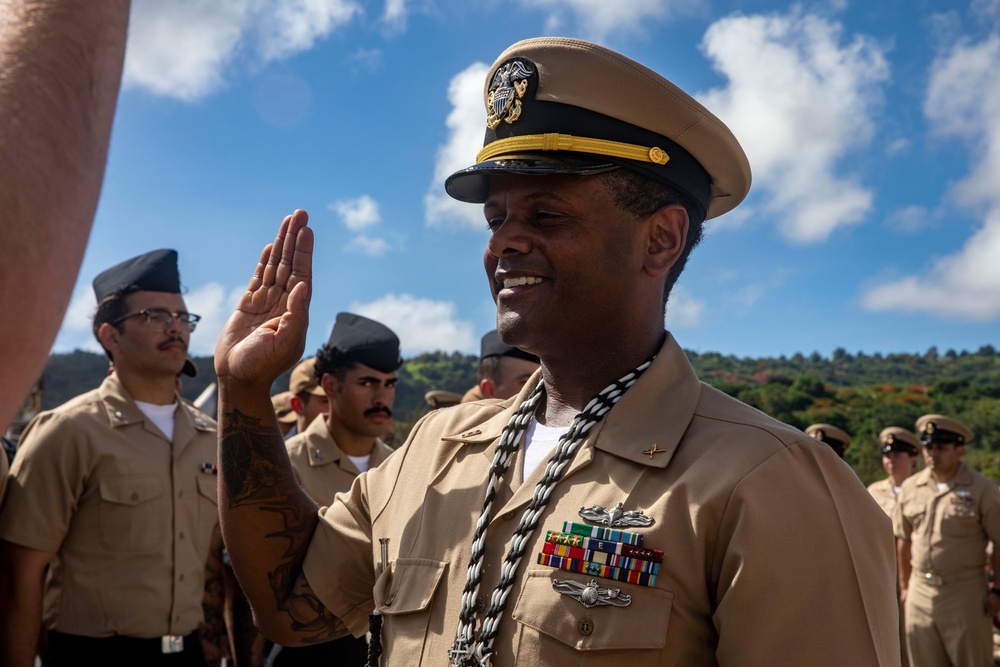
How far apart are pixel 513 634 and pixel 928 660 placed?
9.71 m

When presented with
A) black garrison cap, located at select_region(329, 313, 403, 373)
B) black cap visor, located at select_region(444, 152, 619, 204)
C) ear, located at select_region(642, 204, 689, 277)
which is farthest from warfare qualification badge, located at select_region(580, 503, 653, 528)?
black garrison cap, located at select_region(329, 313, 403, 373)

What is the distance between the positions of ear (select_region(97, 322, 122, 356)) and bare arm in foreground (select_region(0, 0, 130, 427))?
4.51 meters

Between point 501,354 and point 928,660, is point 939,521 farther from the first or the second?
point 501,354

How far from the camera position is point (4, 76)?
82 centimetres

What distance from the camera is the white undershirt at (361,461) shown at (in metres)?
5.84

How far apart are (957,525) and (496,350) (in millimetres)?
5938

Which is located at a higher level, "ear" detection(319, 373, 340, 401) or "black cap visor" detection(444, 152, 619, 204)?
"ear" detection(319, 373, 340, 401)

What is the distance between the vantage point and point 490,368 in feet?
22.8

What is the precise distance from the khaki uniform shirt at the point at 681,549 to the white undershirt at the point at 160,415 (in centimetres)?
313

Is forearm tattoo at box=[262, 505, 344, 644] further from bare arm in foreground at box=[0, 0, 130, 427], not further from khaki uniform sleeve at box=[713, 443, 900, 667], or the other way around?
bare arm in foreground at box=[0, 0, 130, 427]

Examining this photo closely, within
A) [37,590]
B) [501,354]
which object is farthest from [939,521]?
[37,590]

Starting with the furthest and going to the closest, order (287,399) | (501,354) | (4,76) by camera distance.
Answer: (287,399) < (501,354) < (4,76)

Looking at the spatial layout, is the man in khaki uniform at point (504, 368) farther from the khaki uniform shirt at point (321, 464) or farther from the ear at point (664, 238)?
the ear at point (664, 238)

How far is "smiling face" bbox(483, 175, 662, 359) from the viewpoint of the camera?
7.02ft
